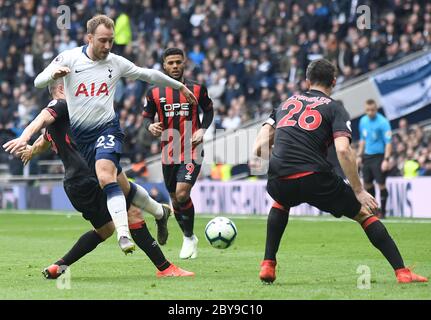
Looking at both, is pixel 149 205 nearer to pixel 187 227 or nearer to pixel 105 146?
pixel 105 146

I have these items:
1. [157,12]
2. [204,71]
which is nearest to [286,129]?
[204,71]

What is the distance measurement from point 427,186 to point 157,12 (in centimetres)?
1398

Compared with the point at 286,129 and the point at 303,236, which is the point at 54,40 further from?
the point at 286,129

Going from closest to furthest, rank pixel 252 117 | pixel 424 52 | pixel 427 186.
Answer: pixel 427 186 → pixel 424 52 → pixel 252 117

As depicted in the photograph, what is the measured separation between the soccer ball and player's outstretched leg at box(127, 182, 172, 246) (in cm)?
88

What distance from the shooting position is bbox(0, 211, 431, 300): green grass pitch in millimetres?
8297

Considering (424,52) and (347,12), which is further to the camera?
(347,12)

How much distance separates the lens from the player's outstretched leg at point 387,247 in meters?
8.74

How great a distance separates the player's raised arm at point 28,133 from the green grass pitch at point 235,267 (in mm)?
1236

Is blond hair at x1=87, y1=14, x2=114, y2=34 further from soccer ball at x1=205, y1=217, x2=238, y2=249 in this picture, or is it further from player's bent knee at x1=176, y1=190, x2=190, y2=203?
player's bent knee at x1=176, y1=190, x2=190, y2=203

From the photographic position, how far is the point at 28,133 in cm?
887

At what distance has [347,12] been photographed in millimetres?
26250

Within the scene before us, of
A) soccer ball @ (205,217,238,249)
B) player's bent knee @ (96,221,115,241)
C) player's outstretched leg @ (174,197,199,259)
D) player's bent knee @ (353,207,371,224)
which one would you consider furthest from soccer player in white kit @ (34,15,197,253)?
player's outstretched leg @ (174,197,199,259)

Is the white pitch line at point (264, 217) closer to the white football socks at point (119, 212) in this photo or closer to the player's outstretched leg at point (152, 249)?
the player's outstretched leg at point (152, 249)
